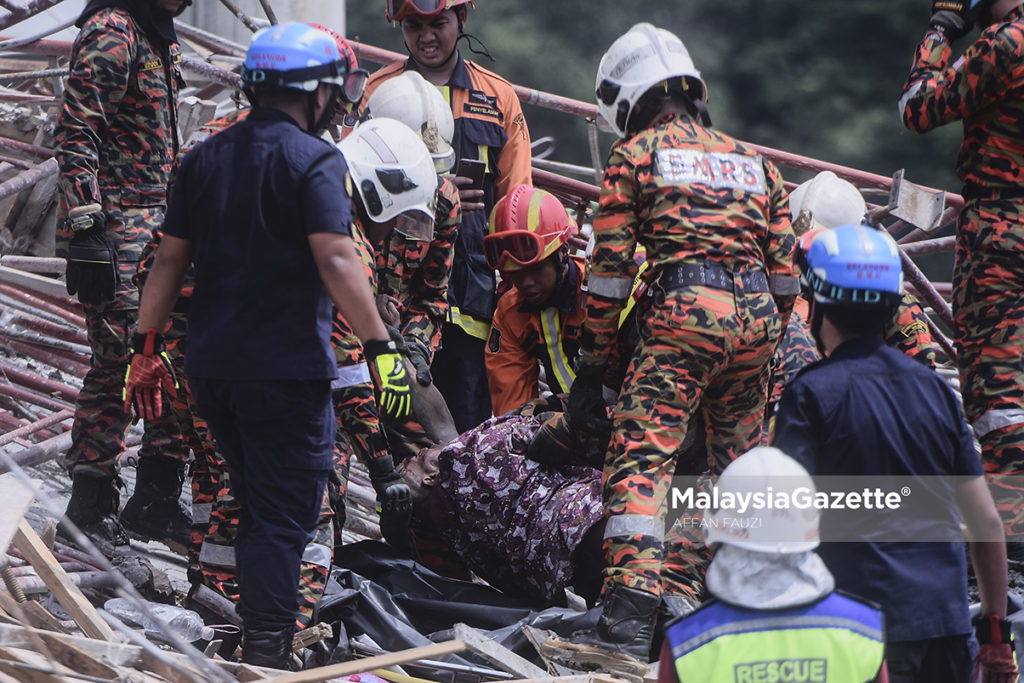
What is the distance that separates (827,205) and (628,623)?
2281 millimetres

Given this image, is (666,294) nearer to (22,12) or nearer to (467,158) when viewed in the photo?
(467,158)

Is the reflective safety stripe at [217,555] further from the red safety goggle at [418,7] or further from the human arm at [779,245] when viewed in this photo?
the red safety goggle at [418,7]

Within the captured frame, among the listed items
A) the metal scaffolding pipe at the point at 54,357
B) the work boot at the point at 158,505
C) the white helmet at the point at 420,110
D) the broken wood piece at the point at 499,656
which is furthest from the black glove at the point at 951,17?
the metal scaffolding pipe at the point at 54,357

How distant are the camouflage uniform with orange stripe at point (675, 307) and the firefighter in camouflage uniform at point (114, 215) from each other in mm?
1985

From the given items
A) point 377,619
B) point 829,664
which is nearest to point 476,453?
point 377,619

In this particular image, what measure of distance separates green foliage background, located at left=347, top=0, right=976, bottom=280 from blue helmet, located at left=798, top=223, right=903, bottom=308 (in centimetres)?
1888

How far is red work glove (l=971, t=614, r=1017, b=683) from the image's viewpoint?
3465 millimetres

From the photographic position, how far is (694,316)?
429cm

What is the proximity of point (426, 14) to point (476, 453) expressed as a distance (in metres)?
2.21

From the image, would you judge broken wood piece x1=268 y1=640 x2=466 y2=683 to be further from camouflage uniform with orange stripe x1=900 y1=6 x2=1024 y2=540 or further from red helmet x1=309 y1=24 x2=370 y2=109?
camouflage uniform with orange stripe x1=900 y1=6 x2=1024 y2=540

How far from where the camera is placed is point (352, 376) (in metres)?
4.56

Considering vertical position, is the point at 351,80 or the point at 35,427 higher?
the point at 351,80

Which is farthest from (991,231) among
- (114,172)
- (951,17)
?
(114,172)

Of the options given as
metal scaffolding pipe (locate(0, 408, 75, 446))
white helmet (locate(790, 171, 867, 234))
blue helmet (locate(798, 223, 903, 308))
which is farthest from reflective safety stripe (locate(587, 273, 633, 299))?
metal scaffolding pipe (locate(0, 408, 75, 446))
